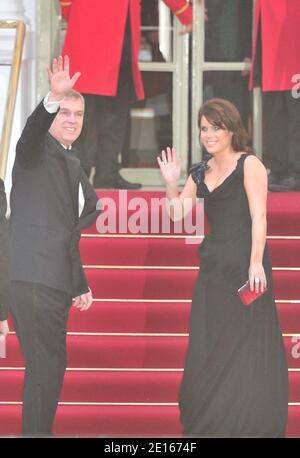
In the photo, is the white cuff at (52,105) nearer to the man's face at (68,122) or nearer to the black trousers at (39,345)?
the man's face at (68,122)

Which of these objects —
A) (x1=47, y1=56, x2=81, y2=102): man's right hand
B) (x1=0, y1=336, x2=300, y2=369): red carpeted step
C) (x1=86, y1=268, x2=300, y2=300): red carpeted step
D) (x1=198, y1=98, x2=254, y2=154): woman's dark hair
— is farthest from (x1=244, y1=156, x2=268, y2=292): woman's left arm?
(x1=86, y1=268, x2=300, y2=300): red carpeted step

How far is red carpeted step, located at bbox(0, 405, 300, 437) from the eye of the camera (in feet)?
16.8

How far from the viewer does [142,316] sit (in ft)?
18.1

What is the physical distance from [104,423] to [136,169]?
2.61 m

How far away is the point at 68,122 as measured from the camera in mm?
4836

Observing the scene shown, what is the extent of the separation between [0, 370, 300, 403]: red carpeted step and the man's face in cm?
105

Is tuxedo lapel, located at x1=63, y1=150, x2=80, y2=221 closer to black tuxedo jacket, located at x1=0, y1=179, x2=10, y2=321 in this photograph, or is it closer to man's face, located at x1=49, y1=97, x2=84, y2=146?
man's face, located at x1=49, y1=97, x2=84, y2=146

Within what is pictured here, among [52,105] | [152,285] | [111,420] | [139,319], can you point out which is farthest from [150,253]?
[52,105]

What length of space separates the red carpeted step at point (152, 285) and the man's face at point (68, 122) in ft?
3.24

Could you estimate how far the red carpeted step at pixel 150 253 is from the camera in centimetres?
579

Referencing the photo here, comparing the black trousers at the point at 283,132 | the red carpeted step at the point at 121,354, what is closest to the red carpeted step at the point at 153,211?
the black trousers at the point at 283,132

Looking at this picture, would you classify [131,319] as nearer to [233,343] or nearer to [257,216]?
[233,343]
